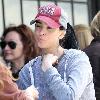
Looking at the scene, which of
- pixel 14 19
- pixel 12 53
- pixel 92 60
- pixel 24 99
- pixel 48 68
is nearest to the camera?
pixel 24 99

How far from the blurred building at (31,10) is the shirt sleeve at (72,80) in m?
4.69

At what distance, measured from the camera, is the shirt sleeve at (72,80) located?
363cm

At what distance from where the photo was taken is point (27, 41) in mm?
5781

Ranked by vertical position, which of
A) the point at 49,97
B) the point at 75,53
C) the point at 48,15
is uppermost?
the point at 48,15

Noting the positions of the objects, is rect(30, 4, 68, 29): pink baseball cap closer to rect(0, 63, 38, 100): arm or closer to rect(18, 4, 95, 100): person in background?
rect(18, 4, 95, 100): person in background

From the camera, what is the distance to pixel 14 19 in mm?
8820

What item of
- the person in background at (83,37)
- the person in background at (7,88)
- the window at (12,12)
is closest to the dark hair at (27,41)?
the person in background at (83,37)

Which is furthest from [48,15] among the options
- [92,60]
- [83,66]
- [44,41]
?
[92,60]

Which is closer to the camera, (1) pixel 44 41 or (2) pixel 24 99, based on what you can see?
(2) pixel 24 99

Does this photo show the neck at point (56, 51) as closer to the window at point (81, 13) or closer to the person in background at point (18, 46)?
the person in background at point (18, 46)

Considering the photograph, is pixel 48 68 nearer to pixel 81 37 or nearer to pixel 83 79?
pixel 83 79

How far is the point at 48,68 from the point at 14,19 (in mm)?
5160

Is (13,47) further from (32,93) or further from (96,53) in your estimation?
(32,93)

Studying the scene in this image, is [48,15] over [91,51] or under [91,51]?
over
